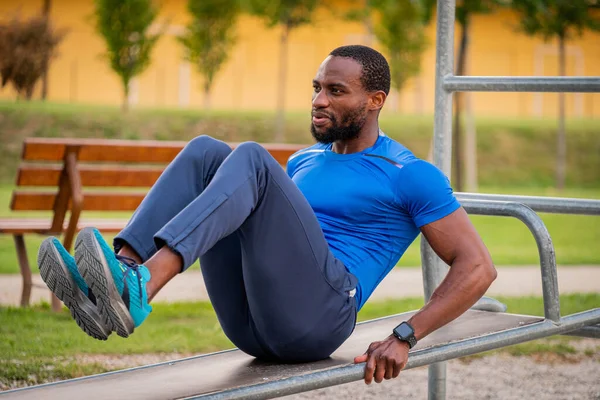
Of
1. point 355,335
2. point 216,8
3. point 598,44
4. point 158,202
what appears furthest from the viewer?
point 598,44

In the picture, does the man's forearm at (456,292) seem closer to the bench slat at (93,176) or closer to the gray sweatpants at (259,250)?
the gray sweatpants at (259,250)

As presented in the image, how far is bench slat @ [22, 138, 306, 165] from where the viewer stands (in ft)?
18.8

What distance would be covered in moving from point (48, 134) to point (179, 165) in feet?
47.2

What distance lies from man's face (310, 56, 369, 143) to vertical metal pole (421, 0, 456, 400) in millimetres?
487

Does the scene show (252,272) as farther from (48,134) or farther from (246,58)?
(246,58)

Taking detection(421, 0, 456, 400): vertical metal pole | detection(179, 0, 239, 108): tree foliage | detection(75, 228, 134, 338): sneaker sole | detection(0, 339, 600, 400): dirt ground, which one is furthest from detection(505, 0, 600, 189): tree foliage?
detection(75, 228, 134, 338): sneaker sole

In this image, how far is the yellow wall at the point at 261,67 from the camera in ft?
74.0

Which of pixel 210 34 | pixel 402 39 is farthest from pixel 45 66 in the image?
pixel 402 39

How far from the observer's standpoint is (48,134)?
16.4 meters

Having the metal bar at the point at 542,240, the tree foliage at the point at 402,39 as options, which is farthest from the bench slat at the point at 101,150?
the tree foliage at the point at 402,39

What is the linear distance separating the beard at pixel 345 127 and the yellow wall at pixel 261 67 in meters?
17.0

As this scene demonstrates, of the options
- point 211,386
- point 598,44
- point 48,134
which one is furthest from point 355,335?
point 598,44

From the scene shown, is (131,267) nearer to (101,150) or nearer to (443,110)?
(443,110)

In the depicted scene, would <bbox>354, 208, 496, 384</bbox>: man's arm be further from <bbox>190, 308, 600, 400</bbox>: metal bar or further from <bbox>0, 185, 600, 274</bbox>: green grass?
<bbox>0, 185, 600, 274</bbox>: green grass
